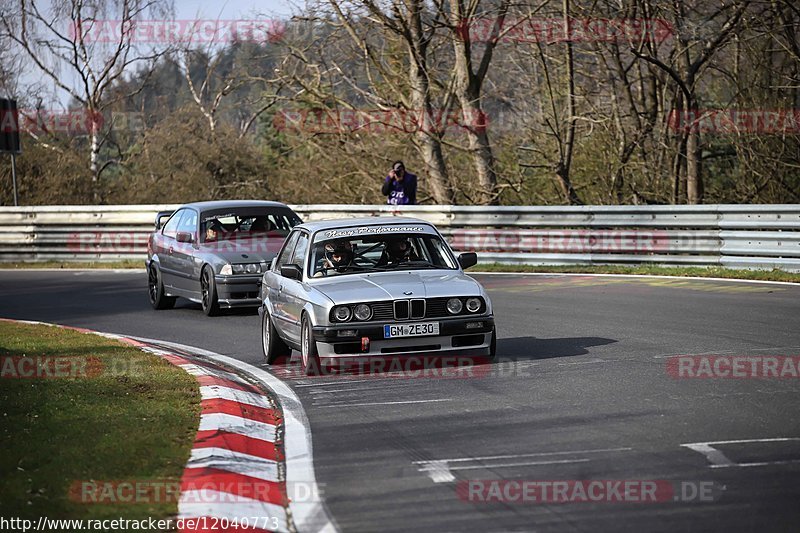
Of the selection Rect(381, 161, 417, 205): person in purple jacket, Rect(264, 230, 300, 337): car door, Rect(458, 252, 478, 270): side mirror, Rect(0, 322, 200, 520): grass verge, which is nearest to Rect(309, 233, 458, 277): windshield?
Rect(458, 252, 478, 270): side mirror

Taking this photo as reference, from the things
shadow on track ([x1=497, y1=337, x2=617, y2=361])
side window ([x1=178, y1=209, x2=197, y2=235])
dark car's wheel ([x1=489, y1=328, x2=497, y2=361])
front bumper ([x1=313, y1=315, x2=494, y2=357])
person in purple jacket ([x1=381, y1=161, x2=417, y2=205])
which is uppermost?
person in purple jacket ([x1=381, y1=161, x2=417, y2=205])

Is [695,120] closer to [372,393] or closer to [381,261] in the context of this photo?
[381,261]

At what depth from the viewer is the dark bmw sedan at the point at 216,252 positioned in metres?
15.3

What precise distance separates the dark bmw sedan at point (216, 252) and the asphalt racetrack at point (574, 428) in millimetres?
1122

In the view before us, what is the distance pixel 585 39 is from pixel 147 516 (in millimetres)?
19483

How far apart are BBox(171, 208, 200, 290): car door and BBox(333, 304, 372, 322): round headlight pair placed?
6.41 m

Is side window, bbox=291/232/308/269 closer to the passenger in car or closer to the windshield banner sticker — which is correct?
the windshield banner sticker

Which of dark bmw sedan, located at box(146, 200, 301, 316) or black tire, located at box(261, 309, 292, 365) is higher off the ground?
dark bmw sedan, located at box(146, 200, 301, 316)

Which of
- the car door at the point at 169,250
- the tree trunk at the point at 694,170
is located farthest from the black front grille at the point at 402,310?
the tree trunk at the point at 694,170

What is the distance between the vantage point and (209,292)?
15516 millimetres

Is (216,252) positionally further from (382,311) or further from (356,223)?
(382,311)

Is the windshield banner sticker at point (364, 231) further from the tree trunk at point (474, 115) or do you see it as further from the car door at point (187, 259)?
the tree trunk at point (474, 115)

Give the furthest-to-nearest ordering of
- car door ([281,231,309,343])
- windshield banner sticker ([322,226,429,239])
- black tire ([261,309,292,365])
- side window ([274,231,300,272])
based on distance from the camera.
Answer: side window ([274,231,300,272]) < black tire ([261,309,292,365]) < windshield banner sticker ([322,226,429,239]) < car door ([281,231,309,343])

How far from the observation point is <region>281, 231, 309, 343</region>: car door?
414 inches
